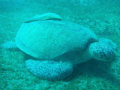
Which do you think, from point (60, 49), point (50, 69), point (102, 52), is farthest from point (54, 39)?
point (102, 52)

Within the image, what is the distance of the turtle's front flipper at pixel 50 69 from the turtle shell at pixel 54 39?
0.20m

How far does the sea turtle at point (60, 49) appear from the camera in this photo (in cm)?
295

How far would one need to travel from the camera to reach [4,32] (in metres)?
5.17

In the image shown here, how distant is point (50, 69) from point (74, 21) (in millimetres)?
3327

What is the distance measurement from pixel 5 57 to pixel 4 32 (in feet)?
6.61

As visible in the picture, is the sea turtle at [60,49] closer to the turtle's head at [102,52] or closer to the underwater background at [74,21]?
the turtle's head at [102,52]

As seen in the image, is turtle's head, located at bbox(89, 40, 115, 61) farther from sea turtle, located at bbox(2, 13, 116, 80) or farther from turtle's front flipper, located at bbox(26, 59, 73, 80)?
turtle's front flipper, located at bbox(26, 59, 73, 80)

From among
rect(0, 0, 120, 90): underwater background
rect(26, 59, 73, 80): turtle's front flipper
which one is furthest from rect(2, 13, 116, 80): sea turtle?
rect(0, 0, 120, 90): underwater background

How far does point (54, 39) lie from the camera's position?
336 cm

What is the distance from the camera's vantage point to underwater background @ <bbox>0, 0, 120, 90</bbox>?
8.67ft

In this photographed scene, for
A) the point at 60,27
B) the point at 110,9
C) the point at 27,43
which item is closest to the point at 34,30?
the point at 27,43

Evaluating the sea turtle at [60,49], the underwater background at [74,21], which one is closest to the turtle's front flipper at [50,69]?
the sea turtle at [60,49]

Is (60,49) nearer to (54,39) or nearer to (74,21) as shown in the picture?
(54,39)

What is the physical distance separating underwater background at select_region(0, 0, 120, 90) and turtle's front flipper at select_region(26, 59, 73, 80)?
0.11 m
